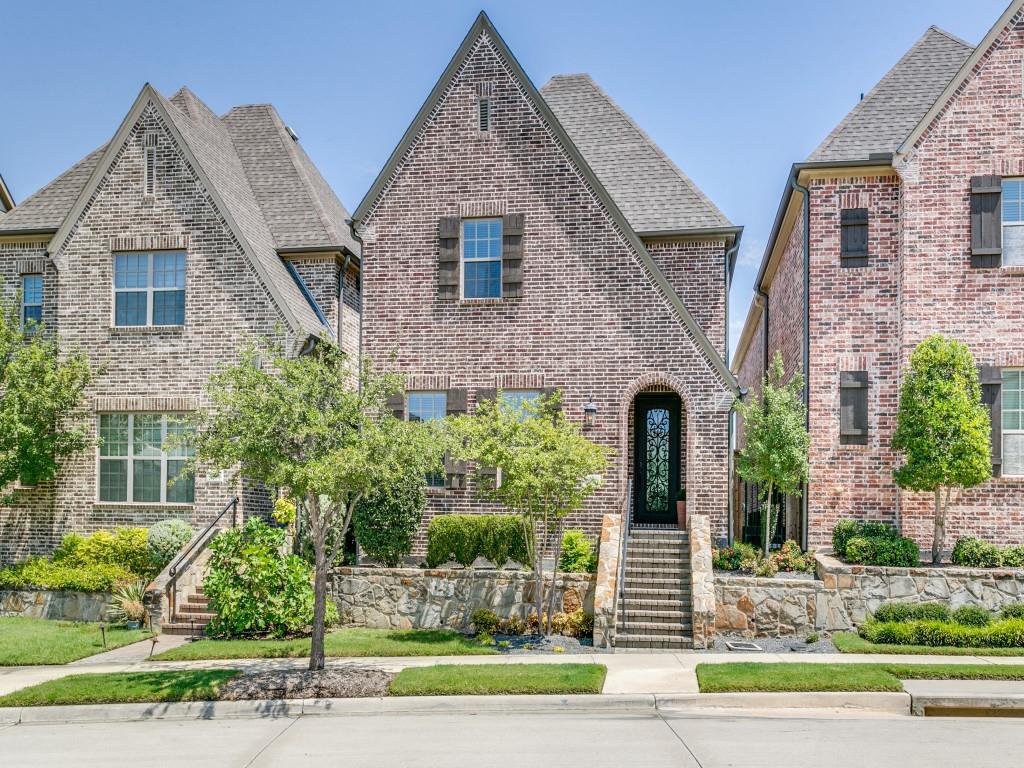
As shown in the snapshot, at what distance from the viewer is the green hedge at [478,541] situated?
17.0m

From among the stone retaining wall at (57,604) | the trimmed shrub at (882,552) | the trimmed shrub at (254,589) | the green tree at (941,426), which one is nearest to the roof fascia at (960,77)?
the green tree at (941,426)

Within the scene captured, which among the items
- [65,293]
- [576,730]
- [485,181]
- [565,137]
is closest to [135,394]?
[65,293]

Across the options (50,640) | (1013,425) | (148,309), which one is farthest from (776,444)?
(148,309)

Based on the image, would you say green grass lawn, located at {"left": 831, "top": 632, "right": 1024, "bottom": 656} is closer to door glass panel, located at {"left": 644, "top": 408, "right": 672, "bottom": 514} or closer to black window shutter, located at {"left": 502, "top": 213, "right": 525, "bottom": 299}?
door glass panel, located at {"left": 644, "top": 408, "right": 672, "bottom": 514}

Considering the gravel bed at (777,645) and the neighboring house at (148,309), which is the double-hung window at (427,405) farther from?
the gravel bed at (777,645)

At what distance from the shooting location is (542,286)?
18.8 metres

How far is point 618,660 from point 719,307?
8416 mm

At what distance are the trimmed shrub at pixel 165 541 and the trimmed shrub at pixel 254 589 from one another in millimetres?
2053

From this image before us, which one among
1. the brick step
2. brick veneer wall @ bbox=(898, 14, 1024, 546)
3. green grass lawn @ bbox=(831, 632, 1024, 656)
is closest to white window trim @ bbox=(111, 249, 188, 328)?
the brick step

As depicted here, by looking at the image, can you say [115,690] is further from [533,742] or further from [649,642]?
[649,642]

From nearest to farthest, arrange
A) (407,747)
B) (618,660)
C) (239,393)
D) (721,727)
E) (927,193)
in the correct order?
1. (407,747)
2. (721,727)
3. (239,393)
4. (618,660)
5. (927,193)

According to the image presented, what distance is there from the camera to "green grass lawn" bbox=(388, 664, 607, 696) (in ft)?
38.0

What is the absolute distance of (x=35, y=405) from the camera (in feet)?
60.0

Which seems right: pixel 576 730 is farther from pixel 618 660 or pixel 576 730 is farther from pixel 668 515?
pixel 668 515
